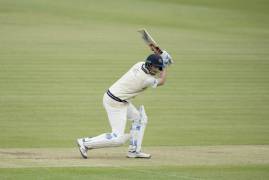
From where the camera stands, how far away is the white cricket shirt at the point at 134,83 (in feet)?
43.1

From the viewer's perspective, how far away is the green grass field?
12953 mm

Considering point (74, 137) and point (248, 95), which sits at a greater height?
point (248, 95)

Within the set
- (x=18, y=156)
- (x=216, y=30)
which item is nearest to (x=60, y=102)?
(x=18, y=156)

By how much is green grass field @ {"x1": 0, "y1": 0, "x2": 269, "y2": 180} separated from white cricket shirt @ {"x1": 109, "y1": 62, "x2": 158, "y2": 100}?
1.13m

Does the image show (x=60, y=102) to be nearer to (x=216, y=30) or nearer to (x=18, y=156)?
(x=18, y=156)

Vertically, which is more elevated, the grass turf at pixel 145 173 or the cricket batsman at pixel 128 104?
the cricket batsman at pixel 128 104

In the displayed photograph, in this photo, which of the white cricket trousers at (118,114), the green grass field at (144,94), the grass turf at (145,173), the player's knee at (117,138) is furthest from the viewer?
the white cricket trousers at (118,114)

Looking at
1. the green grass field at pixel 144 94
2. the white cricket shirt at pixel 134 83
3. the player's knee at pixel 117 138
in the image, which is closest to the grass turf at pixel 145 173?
the green grass field at pixel 144 94

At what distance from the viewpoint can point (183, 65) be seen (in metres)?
27.1

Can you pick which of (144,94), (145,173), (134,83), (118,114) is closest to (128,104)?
(118,114)

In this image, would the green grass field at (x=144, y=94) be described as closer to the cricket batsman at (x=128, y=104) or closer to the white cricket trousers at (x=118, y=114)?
the cricket batsman at (x=128, y=104)

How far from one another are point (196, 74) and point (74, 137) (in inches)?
403

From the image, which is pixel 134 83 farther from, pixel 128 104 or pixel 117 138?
pixel 117 138

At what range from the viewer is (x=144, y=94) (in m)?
22.4
